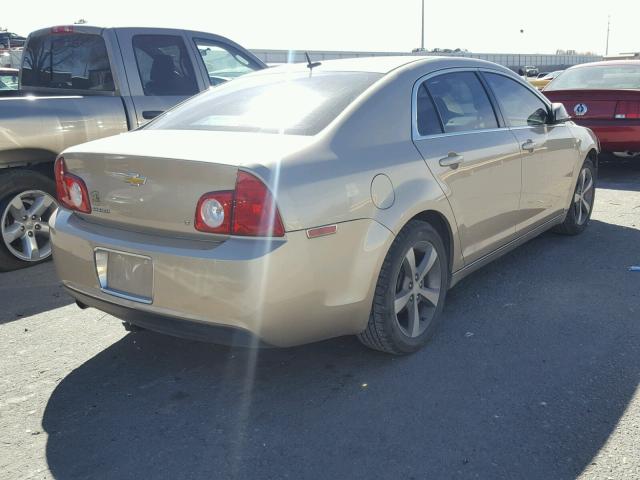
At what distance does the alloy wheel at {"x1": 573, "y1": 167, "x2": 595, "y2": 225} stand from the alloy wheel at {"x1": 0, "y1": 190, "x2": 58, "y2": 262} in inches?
181

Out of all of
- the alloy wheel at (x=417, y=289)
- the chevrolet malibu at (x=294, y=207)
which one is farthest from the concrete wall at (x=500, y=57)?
the alloy wheel at (x=417, y=289)

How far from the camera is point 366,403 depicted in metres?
3.17

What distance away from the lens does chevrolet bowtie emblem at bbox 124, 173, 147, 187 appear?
3.09m

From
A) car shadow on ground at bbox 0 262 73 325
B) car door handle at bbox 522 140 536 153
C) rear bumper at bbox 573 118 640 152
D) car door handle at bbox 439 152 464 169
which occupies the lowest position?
car shadow on ground at bbox 0 262 73 325

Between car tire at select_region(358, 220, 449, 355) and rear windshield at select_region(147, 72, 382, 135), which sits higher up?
rear windshield at select_region(147, 72, 382, 135)

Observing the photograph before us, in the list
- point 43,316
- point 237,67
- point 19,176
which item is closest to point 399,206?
point 43,316

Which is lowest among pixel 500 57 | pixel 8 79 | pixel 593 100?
pixel 500 57

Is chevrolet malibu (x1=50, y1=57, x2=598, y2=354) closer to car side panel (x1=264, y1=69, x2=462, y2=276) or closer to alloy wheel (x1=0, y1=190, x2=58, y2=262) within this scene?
car side panel (x1=264, y1=69, x2=462, y2=276)

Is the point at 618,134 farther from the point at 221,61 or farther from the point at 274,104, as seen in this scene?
the point at 274,104

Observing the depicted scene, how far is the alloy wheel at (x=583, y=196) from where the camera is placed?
5945mm

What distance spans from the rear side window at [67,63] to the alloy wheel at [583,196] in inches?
168

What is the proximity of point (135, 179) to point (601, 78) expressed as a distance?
8254 millimetres

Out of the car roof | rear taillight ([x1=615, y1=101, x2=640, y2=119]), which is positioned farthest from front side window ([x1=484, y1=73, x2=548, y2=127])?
rear taillight ([x1=615, y1=101, x2=640, y2=119])

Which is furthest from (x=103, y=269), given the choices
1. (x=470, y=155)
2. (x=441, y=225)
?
(x=470, y=155)
